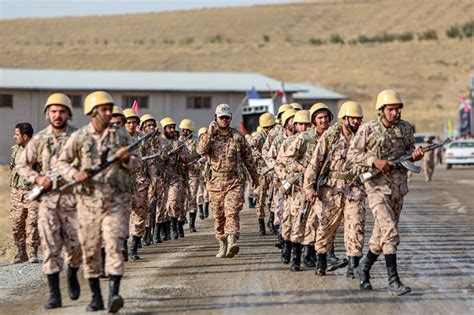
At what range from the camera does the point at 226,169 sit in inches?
583

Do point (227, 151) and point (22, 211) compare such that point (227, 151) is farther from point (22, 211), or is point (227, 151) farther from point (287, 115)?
point (22, 211)

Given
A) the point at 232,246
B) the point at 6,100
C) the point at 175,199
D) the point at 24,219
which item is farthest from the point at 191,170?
the point at 6,100

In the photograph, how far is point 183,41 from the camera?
12106cm

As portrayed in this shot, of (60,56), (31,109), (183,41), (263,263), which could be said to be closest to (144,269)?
(263,263)

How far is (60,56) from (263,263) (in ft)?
309

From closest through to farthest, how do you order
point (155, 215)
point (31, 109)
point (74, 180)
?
point (74, 180) → point (155, 215) → point (31, 109)

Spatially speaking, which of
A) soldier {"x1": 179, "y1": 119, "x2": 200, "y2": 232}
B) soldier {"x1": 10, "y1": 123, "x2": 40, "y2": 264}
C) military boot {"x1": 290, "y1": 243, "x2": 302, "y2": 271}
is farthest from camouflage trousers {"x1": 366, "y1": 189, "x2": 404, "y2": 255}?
soldier {"x1": 179, "y1": 119, "x2": 200, "y2": 232}

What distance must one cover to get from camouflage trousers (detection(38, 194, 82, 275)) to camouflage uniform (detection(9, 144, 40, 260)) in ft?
12.0

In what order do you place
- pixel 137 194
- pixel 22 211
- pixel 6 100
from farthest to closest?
pixel 6 100 < pixel 137 194 < pixel 22 211

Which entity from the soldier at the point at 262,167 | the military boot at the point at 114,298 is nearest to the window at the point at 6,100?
the soldier at the point at 262,167

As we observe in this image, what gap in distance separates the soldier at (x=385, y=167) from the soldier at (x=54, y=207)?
3065 millimetres

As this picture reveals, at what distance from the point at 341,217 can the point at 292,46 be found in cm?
10292

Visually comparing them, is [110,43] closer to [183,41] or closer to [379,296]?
[183,41]

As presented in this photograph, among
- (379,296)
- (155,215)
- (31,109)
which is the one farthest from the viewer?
(31,109)
